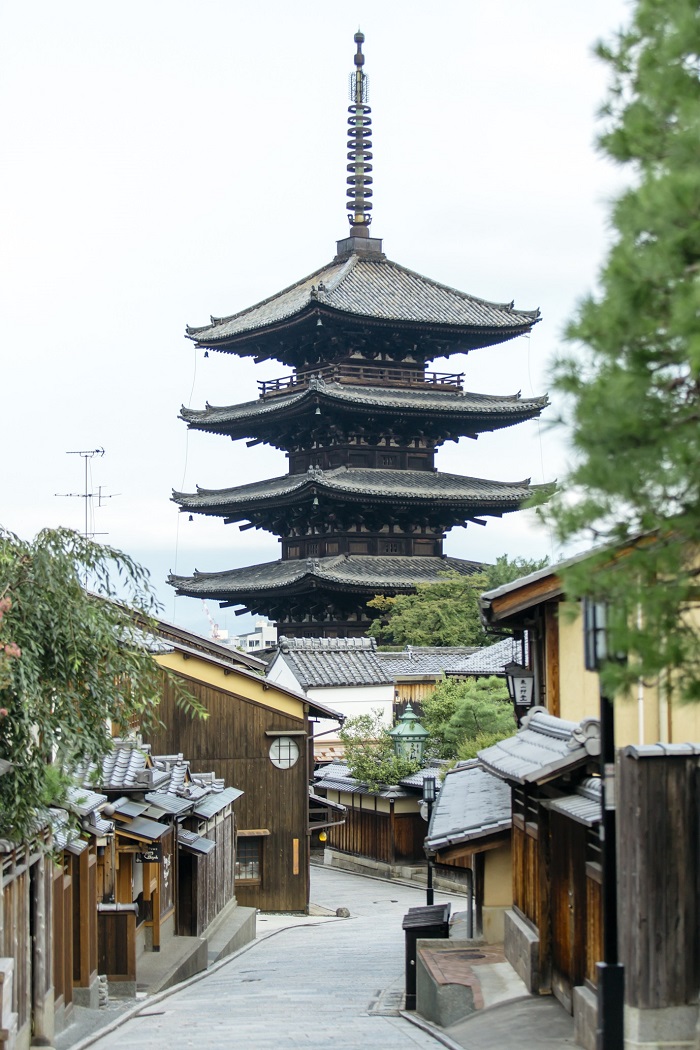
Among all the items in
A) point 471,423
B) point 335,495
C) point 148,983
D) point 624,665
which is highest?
point 471,423

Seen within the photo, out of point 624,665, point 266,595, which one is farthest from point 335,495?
point 624,665

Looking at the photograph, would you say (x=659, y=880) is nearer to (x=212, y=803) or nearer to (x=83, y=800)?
(x=83, y=800)

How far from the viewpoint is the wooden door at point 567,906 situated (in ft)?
38.9

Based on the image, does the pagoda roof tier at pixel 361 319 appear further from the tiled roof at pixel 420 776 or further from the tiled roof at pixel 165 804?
the tiled roof at pixel 165 804

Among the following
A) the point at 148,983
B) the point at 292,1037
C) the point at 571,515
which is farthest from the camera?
the point at 148,983

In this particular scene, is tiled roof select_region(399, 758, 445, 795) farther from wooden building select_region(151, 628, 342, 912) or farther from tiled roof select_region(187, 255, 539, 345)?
tiled roof select_region(187, 255, 539, 345)

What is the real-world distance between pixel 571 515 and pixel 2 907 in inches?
272

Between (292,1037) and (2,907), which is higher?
(2,907)

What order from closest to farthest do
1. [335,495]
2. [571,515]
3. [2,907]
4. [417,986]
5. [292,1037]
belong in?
[571,515] < [2,907] < [292,1037] < [417,986] < [335,495]

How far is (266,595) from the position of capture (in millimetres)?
47688

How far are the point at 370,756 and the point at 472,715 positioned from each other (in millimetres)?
4727

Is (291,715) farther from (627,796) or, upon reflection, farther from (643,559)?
(643,559)

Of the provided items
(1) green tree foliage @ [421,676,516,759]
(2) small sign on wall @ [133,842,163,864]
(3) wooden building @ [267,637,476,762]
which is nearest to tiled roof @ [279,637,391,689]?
(3) wooden building @ [267,637,476,762]

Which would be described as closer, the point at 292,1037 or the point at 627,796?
the point at 627,796
